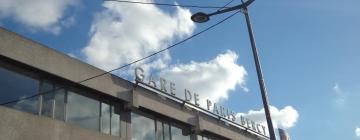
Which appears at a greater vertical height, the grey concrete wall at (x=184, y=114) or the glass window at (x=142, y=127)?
the grey concrete wall at (x=184, y=114)

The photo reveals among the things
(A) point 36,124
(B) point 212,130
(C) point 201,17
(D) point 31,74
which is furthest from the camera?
(B) point 212,130

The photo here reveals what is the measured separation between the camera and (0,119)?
16.5m

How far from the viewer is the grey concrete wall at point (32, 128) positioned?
54.8 feet

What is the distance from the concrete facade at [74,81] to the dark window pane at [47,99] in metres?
0.62

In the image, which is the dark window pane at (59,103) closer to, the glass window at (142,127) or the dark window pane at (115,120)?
the dark window pane at (115,120)

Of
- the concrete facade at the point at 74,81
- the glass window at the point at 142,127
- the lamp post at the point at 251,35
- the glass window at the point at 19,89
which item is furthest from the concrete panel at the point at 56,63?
the lamp post at the point at 251,35

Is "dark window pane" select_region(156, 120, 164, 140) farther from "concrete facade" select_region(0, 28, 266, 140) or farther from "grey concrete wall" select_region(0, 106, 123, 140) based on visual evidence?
"grey concrete wall" select_region(0, 106, 123, 140)

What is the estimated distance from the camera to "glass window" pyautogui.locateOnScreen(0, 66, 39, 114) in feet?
57.8

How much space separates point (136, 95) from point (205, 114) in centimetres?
678

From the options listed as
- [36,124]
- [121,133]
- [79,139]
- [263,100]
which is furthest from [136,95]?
[263,100]

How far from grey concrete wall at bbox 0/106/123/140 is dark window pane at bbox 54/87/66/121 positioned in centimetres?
69

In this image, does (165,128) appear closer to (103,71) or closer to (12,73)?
(103,71)

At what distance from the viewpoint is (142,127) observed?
2428cm

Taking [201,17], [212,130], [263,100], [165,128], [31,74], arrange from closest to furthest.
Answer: [263,100] → [201,17] → [31,74] → [165,128] → [212,130]
